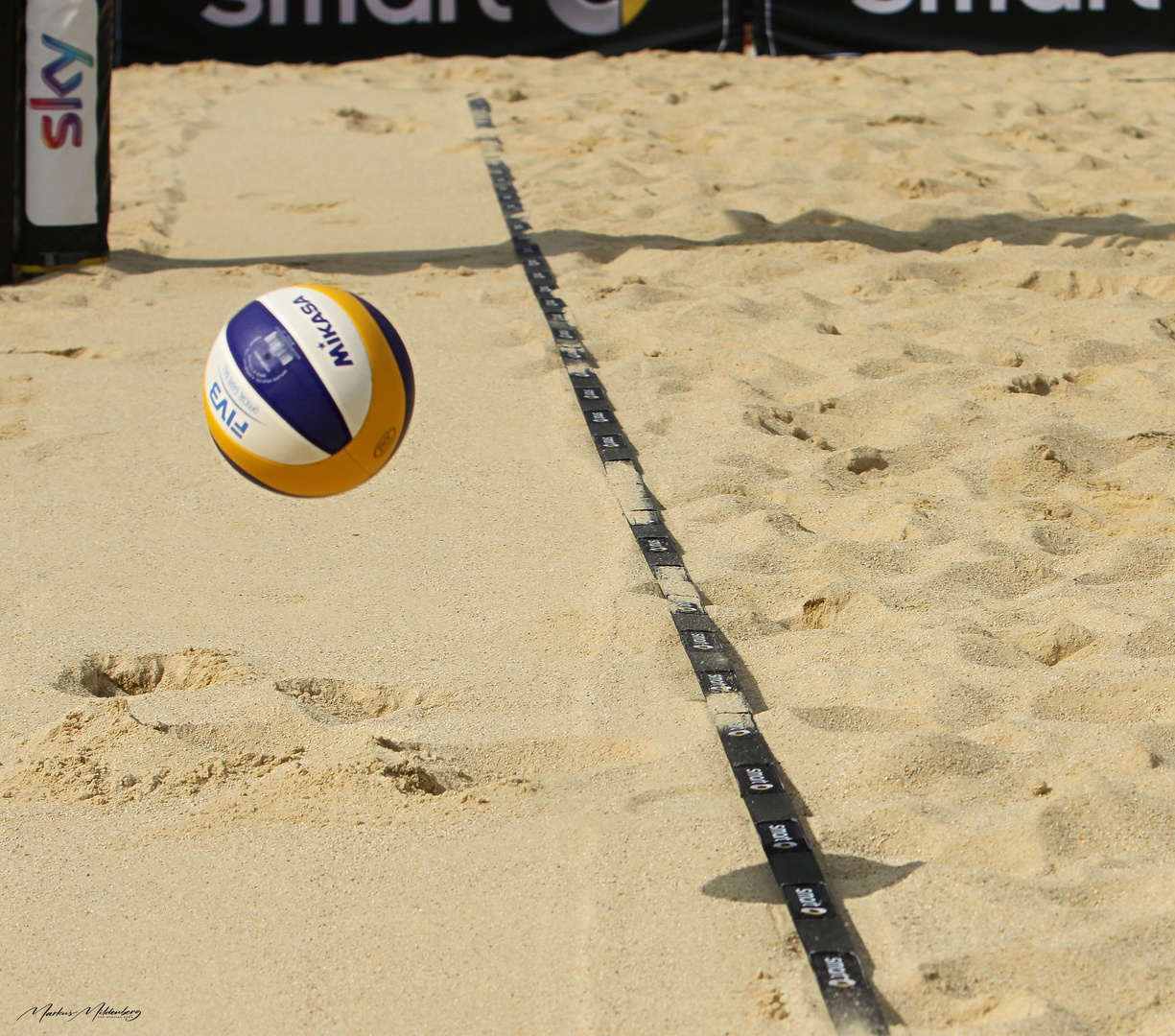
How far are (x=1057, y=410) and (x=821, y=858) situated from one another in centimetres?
224

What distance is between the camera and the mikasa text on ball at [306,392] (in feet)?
7.55

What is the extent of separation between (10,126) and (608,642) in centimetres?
382

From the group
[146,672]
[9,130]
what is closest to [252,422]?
[146,672]

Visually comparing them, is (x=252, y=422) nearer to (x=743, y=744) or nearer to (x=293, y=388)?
(x=293, y=388)

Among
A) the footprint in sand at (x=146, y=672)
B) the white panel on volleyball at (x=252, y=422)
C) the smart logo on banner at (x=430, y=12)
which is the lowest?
the footprint in sand at (x=146, y=672)

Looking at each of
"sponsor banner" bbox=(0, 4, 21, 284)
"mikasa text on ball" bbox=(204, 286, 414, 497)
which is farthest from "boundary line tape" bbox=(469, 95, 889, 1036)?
"sponsor banner" bbox=(0, 4, 21, 284)

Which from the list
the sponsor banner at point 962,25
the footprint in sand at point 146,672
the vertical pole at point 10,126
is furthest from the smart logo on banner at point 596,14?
the footprint in sand at point 146,672

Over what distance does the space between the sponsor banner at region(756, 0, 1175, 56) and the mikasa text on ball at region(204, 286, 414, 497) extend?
865 centimetres

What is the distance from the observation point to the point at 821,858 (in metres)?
2.00

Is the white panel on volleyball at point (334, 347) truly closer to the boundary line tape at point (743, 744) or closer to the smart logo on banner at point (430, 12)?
the boundary line tape at point (743, 744)

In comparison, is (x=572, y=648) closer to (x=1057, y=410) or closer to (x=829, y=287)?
(x=1057, y=410)

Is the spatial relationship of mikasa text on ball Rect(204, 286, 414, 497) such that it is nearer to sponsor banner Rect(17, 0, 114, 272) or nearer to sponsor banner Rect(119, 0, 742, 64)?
sponsor banner Rect(17, 0, 114, 272)

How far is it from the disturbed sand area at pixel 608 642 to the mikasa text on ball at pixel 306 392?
0.45m

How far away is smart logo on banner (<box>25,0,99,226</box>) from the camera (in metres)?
5.05
